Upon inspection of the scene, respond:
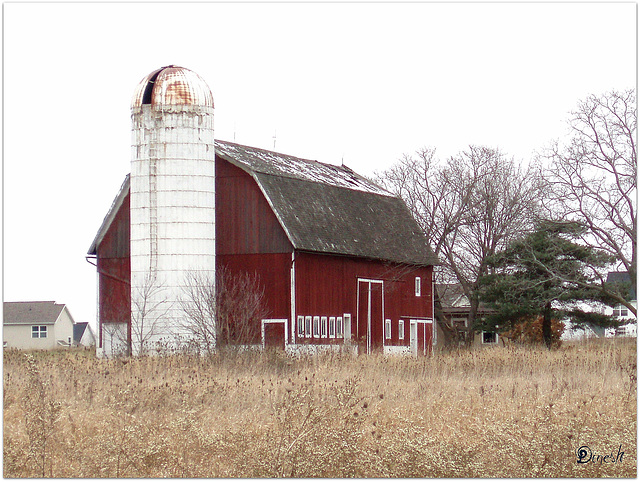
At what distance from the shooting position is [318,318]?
100 ft

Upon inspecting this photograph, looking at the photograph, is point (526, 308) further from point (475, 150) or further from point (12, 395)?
point (12, 395)

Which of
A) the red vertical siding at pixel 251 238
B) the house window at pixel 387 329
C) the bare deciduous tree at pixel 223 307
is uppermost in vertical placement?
the red vertical siding at pixel 251 238

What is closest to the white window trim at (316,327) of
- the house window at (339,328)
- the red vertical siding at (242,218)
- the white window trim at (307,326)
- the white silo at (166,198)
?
the white window trim at (307,326)

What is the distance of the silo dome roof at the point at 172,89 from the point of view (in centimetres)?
2853

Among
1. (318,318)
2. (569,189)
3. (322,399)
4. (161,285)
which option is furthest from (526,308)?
(322,399)

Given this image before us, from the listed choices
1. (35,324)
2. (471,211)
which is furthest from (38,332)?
(471,211)

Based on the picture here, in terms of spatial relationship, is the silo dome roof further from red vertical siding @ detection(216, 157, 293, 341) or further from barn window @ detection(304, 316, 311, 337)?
barn window @ detection(304, 316, 311, 337)

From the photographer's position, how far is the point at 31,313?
71.9 m

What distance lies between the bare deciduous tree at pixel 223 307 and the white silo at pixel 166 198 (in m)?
0.40

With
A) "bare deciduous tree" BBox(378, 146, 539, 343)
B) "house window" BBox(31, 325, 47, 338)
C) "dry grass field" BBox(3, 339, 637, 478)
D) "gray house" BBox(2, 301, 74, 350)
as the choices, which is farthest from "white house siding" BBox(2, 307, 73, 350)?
"dry grass field" BBox(3, 339, 637, 478)

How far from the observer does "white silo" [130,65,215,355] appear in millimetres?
28281

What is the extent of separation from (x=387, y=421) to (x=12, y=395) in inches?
235

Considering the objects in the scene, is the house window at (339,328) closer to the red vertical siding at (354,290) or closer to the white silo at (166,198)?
the red vertical siding at (354,290)

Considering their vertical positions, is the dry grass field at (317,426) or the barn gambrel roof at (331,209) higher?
the barn gambrel roof at (331,209)
